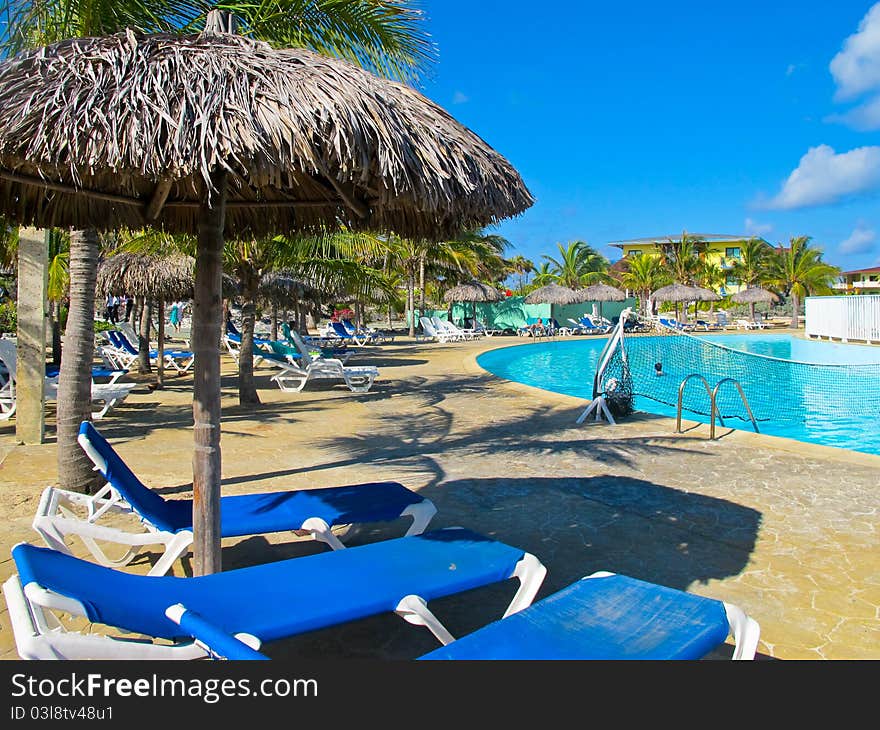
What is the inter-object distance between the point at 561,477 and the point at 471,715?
180 inches

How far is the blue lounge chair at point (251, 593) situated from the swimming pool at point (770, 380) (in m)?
7.37

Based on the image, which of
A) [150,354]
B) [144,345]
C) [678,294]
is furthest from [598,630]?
[678,294]

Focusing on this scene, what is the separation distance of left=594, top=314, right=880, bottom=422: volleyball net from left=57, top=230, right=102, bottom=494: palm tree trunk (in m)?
6.69

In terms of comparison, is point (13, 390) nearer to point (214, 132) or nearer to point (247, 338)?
point (247, 338)

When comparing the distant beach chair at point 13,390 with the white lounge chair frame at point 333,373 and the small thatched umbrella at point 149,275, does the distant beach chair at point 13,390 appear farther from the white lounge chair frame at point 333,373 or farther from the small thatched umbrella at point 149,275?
the white lounge chair frame at point 333,373

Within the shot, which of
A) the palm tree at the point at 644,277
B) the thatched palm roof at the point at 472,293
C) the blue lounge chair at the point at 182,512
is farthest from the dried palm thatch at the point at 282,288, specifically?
the palm tree at the point at 644,277

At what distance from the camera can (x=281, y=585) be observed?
2959 millimetres

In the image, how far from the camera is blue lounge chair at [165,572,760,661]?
7.72 feet

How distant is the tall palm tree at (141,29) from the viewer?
5512mm

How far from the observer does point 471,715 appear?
2107 millimetres

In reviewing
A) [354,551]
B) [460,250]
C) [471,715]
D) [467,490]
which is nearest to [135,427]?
[467,490]

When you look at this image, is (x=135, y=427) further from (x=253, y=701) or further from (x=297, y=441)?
(x=253, y=701)

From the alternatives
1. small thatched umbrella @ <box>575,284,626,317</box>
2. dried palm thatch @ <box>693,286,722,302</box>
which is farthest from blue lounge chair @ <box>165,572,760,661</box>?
dried palm thatch @ <box>693,286,722,302</box>

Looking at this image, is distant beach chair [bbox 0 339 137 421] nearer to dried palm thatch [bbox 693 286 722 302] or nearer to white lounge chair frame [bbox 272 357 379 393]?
white lounge chair frame [bbox 272 357 379 393]
